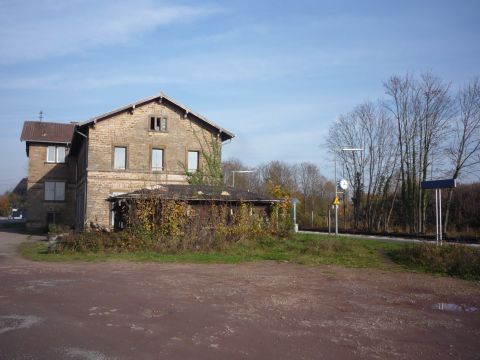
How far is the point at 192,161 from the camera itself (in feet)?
109

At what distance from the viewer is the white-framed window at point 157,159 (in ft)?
106

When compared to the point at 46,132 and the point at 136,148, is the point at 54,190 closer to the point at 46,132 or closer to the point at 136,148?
the point at 46,132

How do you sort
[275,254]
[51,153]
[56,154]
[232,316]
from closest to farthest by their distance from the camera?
[232,316] < [275,254] < [51,153] < [56,154]

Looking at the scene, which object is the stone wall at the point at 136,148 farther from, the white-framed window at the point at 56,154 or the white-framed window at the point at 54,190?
the white-framed window at the point at 56,154

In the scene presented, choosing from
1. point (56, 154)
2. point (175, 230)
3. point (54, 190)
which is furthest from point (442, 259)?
point (56, 154)

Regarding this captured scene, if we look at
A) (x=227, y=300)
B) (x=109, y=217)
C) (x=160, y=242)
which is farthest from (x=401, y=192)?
(x=227, y=300)

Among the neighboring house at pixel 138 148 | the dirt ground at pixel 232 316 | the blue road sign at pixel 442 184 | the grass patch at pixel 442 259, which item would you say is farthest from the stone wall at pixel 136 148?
the grass patch at pixel 442 259

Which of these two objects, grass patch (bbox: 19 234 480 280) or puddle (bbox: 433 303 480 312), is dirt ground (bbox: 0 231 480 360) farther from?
grass patch (bbox: 19 234 480 280)

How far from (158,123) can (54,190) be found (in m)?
17.5

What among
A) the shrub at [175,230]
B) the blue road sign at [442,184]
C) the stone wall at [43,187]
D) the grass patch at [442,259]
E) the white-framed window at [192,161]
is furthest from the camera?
the stone wall at [43,187]

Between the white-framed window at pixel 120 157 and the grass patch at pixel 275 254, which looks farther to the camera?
the white-framed window at pixel 120 157

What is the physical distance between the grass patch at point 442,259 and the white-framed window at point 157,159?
730 inches

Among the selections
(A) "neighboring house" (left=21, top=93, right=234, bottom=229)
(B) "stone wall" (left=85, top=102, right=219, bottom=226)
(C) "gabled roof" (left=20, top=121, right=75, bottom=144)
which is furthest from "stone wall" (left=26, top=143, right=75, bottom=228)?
(B) "stone wall" (left=85, top=102, right=219, bottom=226)

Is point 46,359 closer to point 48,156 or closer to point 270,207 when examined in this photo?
point 270,207
